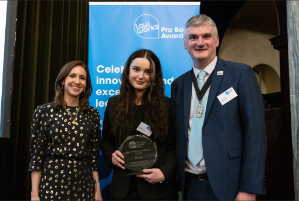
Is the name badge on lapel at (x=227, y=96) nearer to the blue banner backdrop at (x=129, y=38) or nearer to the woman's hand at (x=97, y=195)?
the blue banner backdrop at (x=129, y=38)

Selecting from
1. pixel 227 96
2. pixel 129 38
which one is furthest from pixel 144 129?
pixel 129 38

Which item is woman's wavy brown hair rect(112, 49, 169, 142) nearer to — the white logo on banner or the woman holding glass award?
the woman holding glass award

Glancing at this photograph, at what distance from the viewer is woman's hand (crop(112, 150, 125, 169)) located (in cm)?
179

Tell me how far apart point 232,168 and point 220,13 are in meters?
5.03

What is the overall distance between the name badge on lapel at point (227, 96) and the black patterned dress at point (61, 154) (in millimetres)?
1064

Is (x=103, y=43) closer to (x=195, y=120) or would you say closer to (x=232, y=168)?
(x=195, y=120)

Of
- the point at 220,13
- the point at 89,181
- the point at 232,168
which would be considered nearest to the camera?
the point at 232,168

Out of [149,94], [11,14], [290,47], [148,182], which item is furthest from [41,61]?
[290,47]

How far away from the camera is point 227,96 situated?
1.67 metres

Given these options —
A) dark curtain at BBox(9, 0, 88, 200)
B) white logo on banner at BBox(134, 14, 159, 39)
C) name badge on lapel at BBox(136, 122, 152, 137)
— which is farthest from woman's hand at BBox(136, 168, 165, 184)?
dark curtain at BBox(9, 0, 88, 200)

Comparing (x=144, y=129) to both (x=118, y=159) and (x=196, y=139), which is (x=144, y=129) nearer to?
(x=118, y=159)

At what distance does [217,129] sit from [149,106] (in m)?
0.57

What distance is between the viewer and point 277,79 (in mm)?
7082

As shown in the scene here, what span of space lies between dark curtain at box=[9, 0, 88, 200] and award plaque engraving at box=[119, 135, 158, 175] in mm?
1908
